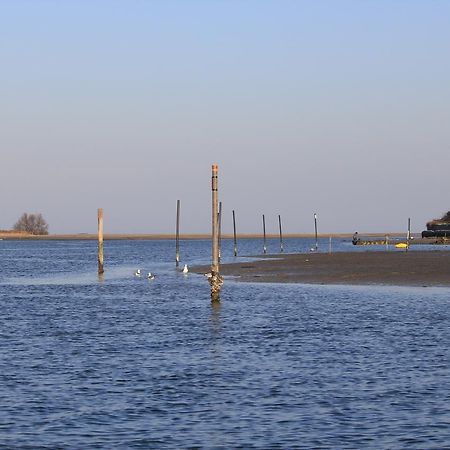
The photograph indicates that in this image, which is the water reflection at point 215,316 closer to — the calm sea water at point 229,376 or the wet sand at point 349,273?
the calm sea water at point 229,376

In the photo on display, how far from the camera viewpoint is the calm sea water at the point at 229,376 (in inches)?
683

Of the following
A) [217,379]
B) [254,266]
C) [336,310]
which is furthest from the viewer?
[254,266]

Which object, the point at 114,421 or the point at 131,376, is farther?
the point at 131,376

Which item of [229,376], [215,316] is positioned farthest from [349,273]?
[229,376]

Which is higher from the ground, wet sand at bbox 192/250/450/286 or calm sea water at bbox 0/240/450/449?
wet sand at bbox 192/250/450/286

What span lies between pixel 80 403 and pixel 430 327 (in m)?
17.2

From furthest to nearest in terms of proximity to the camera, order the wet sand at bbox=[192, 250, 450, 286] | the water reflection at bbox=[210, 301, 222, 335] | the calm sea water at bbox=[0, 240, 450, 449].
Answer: the wet sand at bbox=[192, 250, 450, 286], the water reflection at bbox=[210, 301, 222, 335], the calm sea water at bbox=[0, 240, 450, 449]

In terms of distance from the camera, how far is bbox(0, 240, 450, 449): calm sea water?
57.0 feet

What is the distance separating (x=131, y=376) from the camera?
78.4ft

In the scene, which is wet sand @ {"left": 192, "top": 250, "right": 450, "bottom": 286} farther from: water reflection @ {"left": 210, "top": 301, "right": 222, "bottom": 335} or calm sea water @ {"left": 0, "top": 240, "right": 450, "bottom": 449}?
water reflection @ {"left": 210, "top": 301, "right": 222, "bottom": 335}

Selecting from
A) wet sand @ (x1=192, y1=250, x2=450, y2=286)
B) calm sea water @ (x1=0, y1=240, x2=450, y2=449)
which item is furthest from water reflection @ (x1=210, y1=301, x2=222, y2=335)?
wet sand @ (x1=192, y1=250, x2=450, y2=286)

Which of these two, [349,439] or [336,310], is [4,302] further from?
[349,439]

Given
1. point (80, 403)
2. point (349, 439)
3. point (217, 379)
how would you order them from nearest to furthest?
point (349, 439)
point (80, 403)
point (217, 379)

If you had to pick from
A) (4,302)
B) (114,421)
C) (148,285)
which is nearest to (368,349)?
(114,421)
